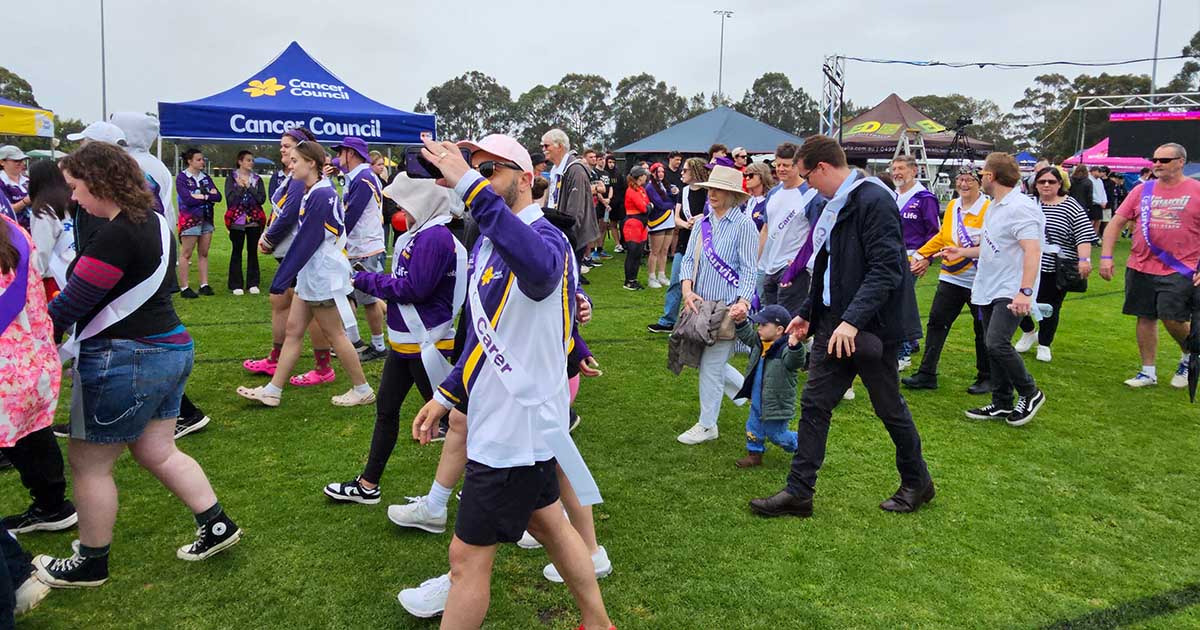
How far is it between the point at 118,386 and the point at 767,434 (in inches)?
136

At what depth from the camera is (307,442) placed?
197 inches

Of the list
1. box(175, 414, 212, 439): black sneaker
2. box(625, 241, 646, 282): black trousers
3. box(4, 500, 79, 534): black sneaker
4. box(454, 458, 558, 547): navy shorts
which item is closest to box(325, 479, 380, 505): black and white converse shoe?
box(4, 500, 79, 534): black sneaker

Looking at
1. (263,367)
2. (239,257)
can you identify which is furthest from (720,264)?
(239,257)

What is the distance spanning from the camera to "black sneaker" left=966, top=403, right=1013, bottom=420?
19.0 ft

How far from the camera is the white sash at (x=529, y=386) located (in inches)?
93.0

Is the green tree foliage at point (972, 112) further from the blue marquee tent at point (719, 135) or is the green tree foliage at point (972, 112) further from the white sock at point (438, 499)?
the white sock at point (438, 499)

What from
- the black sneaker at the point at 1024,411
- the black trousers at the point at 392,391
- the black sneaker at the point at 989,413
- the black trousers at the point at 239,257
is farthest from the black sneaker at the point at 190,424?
the black trousers at the point at 239,257

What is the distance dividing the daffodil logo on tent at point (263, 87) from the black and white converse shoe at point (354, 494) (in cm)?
1060

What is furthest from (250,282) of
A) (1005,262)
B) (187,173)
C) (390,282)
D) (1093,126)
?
(1093,126)

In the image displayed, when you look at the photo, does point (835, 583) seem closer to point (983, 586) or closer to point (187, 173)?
point (983, 586)

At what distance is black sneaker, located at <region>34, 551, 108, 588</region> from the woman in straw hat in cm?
329

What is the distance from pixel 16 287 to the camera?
8.77ft

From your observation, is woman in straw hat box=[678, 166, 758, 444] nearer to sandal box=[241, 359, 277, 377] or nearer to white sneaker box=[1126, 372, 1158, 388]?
sandal box=[241, 359, 277, 377]

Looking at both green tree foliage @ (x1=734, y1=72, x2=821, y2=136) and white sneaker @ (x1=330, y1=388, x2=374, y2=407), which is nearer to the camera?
white sneaker @ (x1=330, y1=388, x2=374, y2=407)
